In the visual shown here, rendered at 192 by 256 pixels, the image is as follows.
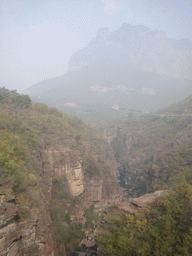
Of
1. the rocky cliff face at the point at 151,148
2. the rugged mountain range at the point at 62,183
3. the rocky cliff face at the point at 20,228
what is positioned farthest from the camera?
the rocky cliff face at the point at 151,148

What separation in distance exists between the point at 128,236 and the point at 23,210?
315 inches

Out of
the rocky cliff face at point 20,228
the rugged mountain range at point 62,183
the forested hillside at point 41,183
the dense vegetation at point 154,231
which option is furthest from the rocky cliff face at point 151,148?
the rocky cliff face at point 20,228

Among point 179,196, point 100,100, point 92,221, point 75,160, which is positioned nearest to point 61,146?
point 75,160

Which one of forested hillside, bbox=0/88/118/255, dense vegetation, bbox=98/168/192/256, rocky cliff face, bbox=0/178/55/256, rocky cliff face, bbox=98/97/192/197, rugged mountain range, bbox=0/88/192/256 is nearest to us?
rocky cliff face, bbox=0/178/55/256

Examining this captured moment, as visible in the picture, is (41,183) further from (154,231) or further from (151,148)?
(151,148)

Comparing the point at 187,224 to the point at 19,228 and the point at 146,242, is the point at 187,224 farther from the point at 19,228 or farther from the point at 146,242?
the point at 19,228

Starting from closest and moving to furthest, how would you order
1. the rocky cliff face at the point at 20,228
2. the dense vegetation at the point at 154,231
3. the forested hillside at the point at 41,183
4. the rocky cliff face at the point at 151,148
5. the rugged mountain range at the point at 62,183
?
the rocky cliff face at the point at 20,228
the dense vegetation at the point at 154,231
the forested hillside at the point at 41,183
the rugged mountain range at the point at 62,183
the rocky cliff face at the point at 151,148

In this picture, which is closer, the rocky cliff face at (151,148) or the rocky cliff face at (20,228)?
the rocky cliff face at (20,228)

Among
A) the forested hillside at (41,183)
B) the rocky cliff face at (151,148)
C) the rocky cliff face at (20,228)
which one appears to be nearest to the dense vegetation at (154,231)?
the rocky cliff face at (20,228)

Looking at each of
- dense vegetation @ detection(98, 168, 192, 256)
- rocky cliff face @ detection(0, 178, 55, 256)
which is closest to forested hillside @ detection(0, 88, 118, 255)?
rocky cliff face @ detection(0, 178, 55, 256)

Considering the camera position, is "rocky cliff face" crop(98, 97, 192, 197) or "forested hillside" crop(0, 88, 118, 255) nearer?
"forested hillside" crop(0, 88, 118, 255)

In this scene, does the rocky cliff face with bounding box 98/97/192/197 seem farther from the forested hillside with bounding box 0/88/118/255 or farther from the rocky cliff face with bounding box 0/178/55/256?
the rocky cliff face with bounding box 0/178/55/256

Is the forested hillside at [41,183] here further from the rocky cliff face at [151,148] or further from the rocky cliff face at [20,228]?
the rocky cliff face at [151,148]

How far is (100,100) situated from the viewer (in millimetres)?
159875
